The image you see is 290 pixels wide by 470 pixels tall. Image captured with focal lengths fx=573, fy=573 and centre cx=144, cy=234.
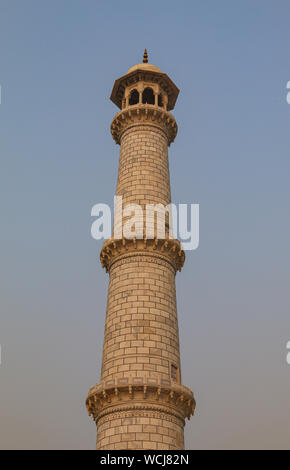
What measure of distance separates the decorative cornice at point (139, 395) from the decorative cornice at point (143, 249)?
7.01m

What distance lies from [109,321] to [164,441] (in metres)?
6.55

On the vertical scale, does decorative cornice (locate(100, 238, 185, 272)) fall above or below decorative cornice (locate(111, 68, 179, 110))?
below

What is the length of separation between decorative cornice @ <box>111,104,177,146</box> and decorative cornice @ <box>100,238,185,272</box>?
8.85m

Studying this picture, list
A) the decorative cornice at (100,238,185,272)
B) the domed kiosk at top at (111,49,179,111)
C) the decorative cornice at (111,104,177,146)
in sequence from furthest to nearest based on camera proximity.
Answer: the domed kiosk at top at (111,49,179,111) → the decorative cornice at (111,104,177,146) → the decorative cornice at (100,238,185,272)

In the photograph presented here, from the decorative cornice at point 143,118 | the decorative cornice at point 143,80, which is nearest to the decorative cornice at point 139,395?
the decorative cornice at point 143,118

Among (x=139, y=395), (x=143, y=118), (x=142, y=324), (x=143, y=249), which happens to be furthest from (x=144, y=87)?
(x=139, y=395)

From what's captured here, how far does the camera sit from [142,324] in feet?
90.6

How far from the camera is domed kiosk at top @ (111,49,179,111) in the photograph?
37656 mm

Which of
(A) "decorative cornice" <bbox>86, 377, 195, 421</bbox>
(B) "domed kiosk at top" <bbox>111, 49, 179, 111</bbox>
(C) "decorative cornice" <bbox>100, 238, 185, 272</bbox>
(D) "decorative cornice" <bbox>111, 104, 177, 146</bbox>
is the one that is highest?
(B) "domed kiosk at top" <bbox>111, 49, 179, 111</bbox>

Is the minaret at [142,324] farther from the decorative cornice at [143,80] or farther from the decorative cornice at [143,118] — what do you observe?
the decorative cornice at [143,80]

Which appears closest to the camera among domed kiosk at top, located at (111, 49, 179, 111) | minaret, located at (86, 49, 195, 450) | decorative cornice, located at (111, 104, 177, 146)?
minaret, located at (86, 49, 195, 450)

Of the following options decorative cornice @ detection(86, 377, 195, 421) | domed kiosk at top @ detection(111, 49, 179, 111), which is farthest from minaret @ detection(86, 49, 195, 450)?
domed kiosk at top @ detection(111, 49, 179, 111)

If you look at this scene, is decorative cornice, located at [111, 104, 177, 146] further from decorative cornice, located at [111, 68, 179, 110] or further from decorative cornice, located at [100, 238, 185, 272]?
decorative cornice, located at [100, 238, 185, 272]
